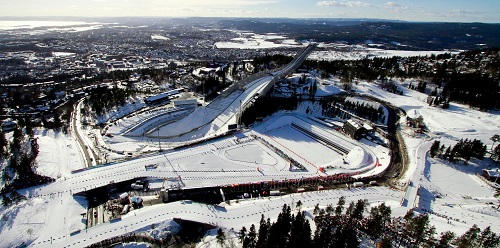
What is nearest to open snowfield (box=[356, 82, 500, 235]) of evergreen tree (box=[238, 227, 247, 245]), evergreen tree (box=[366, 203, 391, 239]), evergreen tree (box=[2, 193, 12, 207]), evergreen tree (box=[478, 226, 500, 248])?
evergreen tree (box=[478, 226, 500, 248])

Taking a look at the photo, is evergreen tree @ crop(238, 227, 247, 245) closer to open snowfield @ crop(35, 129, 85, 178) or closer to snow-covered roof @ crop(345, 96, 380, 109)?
open snowfield @ crop(35, 129, 85, 178)

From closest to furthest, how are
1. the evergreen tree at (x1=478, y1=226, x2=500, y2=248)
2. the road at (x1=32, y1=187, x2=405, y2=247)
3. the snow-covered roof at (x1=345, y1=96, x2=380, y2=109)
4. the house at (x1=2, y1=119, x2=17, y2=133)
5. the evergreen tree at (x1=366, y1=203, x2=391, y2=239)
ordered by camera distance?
1. the evergreen tree at (x1=478, y1=226, x2=500, y2=248)
2. the evergreen tree at (x1=366, y1=203, x2=391, y2=239)
3. the road at (x1=32, y1=187, x2=405, y2=247)
4. the house at (x1=2, y1=119, x2=17, y2=133)
5. the snow-covered roof at (x1=345, y1=96, x2=380, y2=109)

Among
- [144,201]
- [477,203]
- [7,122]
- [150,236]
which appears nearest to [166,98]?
[7,122]

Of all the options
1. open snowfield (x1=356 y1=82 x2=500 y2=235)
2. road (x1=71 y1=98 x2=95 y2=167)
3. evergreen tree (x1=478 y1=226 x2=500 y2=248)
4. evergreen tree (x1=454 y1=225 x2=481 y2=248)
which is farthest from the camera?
road (x1=71 y1=98 x2=95 y2=167)

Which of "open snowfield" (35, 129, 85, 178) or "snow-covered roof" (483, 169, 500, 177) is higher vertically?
"snow-covered roof" (483, 169, 500, 177)

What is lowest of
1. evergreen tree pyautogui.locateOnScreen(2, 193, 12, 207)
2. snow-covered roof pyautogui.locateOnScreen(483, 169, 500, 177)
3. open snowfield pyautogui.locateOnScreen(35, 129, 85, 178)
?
open snowfield pyautogui.locateOnScreen(35, 129, 85, 178)

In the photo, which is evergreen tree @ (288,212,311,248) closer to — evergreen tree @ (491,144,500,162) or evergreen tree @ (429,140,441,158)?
evergreen tree @ (429,140,441,158)

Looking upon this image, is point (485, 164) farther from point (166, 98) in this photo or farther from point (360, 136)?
point (166, 98)

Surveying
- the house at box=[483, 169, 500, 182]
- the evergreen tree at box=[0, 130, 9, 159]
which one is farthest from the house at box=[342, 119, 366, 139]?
the evergreen tree at box=[0, 130, 9, 159]

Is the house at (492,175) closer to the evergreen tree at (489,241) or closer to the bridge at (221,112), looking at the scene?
the evergreen tree at (489,241)

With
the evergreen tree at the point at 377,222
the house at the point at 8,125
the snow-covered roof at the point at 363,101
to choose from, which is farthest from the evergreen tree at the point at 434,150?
the house at the point at 8,125

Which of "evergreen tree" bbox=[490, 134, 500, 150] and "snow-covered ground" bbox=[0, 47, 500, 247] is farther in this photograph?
"evergreen tree" bbox=[490, 134, 500, 150]
